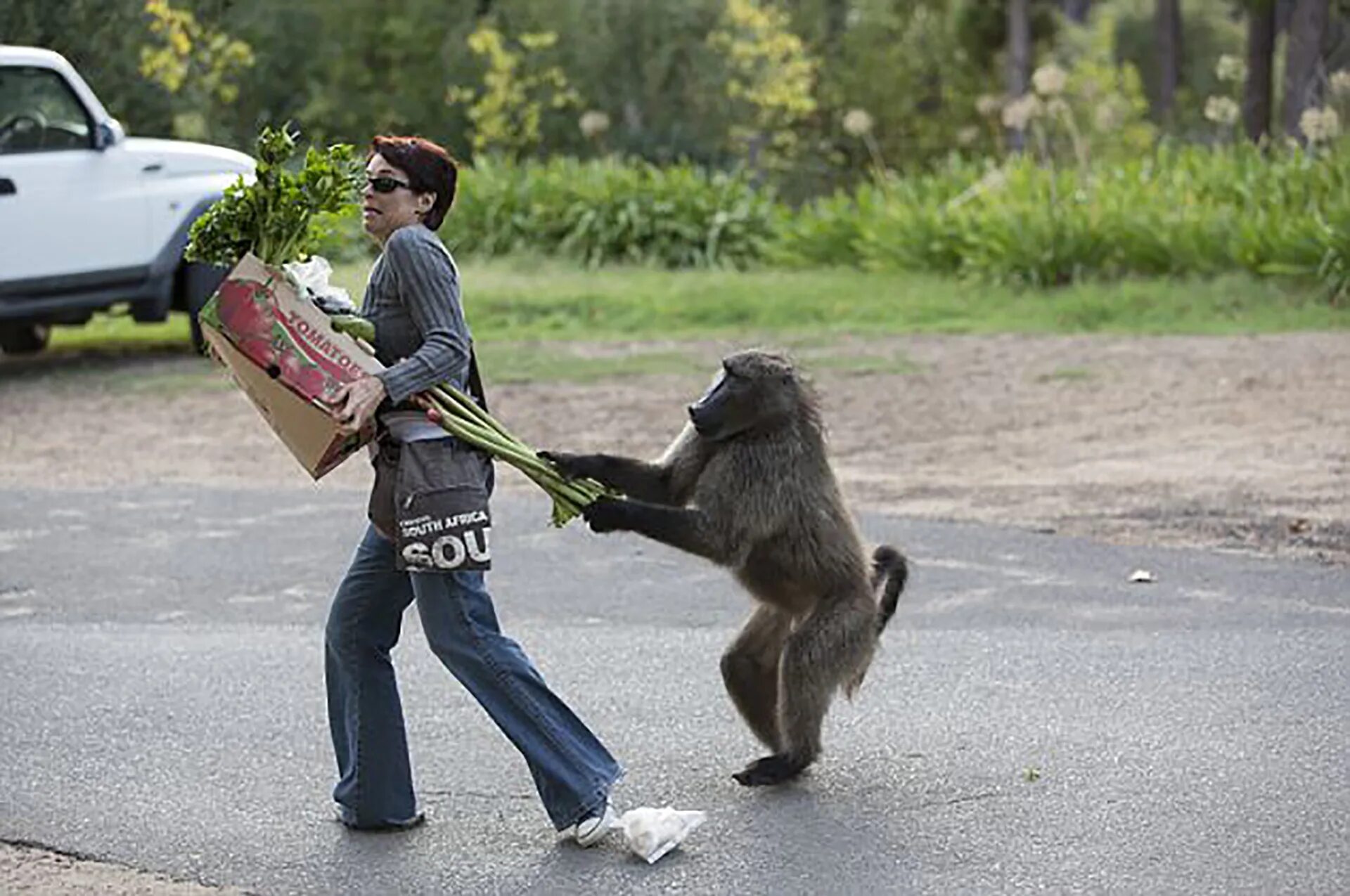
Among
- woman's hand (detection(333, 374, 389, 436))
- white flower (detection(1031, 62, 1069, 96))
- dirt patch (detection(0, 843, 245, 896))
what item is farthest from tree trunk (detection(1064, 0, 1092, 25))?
dirt patch (detection(0, 843, 245, 896))

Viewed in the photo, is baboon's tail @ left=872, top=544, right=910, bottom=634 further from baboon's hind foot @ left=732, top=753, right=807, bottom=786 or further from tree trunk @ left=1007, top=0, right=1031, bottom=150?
tree trunk @ left=1007, top=0, right=1031, bottom=150

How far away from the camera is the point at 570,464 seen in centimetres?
628

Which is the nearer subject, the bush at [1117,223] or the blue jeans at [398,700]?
the blue jeans at [398,700]

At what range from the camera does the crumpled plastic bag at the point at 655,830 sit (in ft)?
19.5

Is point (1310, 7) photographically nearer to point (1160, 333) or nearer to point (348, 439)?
point (1160, 333)

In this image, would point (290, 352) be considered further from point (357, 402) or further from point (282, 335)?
point (357, 402)

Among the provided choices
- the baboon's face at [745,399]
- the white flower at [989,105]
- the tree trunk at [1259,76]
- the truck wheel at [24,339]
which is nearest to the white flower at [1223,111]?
the white flower at [989,105]

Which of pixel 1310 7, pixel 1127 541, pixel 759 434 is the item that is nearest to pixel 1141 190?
pixel 1310 7

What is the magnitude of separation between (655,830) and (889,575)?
1373 millimetres

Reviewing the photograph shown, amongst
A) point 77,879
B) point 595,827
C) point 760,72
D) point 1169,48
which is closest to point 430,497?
point 595,827

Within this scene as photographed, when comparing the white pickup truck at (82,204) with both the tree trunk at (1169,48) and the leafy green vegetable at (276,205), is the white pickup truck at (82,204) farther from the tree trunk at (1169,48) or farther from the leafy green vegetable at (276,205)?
the tree trunk at (1169,48)

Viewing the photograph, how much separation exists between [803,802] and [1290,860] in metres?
1.35

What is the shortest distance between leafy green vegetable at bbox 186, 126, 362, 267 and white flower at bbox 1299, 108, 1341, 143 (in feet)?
49.1

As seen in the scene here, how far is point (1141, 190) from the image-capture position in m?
20.2
